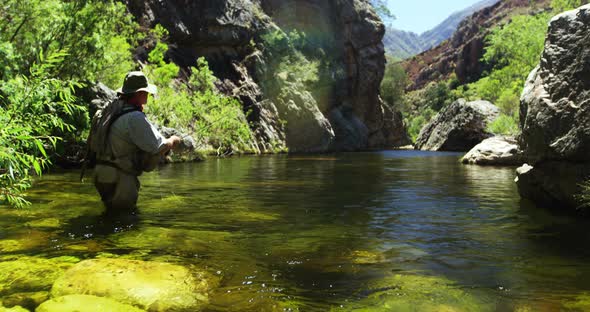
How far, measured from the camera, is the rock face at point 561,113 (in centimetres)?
785

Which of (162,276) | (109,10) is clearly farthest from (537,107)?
(109,10)

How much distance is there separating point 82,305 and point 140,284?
22.7 inches

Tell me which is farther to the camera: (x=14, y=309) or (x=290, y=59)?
(x=290, y=59)

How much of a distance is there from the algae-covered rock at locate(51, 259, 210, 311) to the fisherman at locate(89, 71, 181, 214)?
2.38 meters

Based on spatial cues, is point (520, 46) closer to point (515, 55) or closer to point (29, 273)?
point (515, 55)

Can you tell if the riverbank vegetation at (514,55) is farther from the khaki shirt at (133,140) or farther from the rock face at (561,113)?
A: the khaki shirt at (133,140)

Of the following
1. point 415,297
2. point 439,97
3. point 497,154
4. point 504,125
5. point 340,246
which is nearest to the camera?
point 415,297

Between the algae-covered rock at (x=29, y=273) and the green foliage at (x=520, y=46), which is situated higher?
the green foliage at (x=520, y=46)

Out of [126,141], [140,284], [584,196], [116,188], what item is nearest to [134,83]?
[126,141]

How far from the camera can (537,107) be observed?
869 centimetres

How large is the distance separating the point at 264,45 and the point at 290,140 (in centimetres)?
1306

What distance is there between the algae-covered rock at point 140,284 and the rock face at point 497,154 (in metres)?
22.7

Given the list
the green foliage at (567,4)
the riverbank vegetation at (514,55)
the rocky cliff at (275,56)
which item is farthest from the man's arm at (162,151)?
the green foliage at (567,4)

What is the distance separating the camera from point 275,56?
196ft
